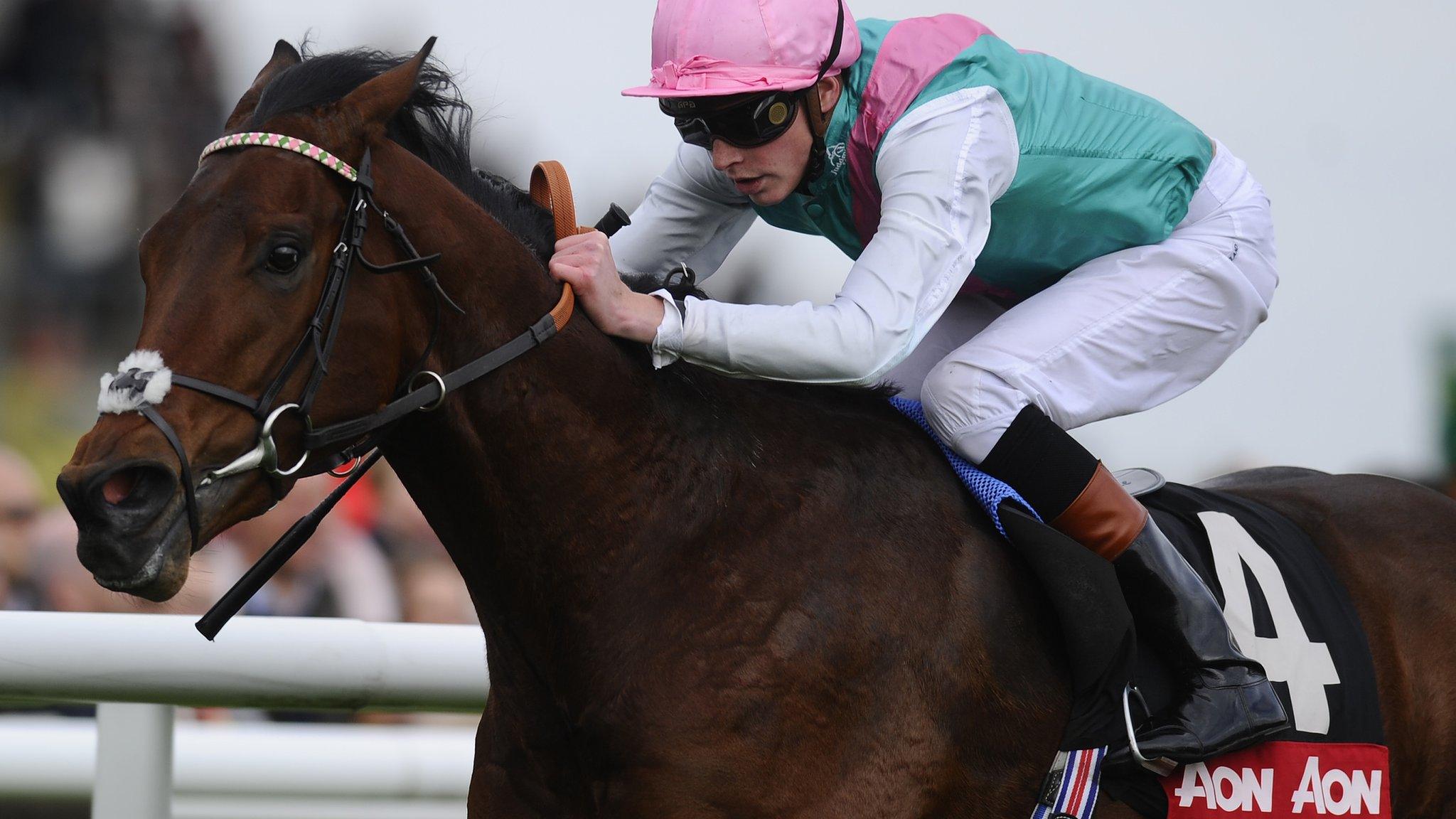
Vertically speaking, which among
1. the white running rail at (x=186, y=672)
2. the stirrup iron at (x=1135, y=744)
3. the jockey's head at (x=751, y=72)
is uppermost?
the jockey's head at (x=751, y=72)

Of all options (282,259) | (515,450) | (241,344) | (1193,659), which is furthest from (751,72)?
(1193,659)

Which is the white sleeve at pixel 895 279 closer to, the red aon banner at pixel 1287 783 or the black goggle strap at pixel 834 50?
the black goggle strap at pixel 834 50

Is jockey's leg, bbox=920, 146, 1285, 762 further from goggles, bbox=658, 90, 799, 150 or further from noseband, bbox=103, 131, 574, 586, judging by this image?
noseband, bbox=103, 131, 574, 586

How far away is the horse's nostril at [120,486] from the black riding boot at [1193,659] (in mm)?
1503

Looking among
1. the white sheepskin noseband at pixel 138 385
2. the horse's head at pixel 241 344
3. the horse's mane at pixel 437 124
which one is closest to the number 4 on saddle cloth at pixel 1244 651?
the horse's mane at pixel 437 124

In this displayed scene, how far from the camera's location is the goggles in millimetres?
2445

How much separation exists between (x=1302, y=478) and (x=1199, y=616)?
916mm

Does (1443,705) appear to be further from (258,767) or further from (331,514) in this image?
(331,514)

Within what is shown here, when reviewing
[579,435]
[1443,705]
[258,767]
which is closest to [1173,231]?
[1443,705]

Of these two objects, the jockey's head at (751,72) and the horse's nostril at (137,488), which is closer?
the horse's nostril at (137,488)

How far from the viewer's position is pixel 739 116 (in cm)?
247

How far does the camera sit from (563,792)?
222 cm

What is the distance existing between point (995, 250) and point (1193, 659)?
78 cm

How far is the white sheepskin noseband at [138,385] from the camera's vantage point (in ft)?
6.18
